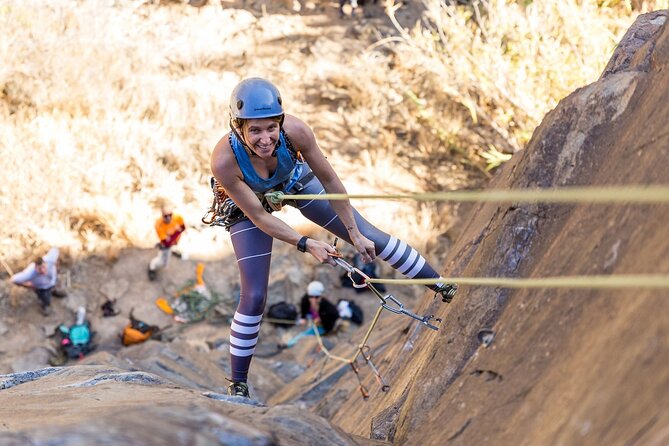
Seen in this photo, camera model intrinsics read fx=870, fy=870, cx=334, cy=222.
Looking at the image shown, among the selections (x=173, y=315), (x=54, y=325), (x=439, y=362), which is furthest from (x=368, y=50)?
(x=439, y=362)

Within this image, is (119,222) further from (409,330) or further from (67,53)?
(409,330)

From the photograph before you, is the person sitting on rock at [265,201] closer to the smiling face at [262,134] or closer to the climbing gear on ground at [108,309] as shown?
the smiling face at [262,134]

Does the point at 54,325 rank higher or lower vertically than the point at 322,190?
lower

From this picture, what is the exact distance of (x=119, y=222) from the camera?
11.7 metres

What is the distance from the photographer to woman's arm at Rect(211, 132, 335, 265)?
448 centimetres

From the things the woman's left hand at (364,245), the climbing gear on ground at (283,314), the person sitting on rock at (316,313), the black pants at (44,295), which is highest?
the woman's left hand at (364,245)

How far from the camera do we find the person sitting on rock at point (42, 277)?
1057 cm

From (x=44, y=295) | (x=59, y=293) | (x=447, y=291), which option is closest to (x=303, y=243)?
(x=447, y=291)

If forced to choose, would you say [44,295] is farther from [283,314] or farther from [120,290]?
[283,314]

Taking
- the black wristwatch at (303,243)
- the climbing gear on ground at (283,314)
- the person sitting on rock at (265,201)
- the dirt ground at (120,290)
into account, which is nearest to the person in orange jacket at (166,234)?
the dirt ground at (120,290)

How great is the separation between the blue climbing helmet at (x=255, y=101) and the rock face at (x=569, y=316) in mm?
1263

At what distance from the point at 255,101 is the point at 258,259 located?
957 millimetres

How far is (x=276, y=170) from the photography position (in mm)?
4684

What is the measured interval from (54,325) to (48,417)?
8.04m
